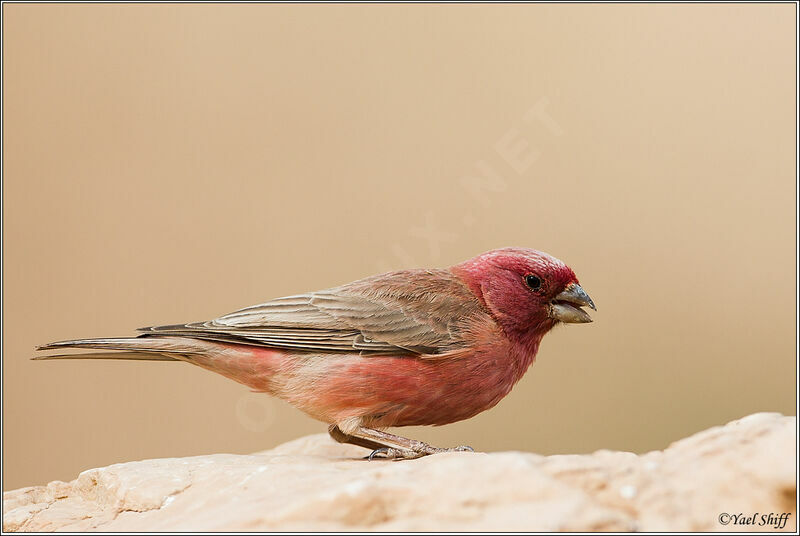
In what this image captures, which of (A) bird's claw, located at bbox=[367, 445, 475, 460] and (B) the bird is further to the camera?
(B) the bird

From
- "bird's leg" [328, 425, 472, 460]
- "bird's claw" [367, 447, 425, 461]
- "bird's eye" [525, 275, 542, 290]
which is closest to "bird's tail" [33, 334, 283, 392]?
"bird's leg" [328, 425, 472, 460]

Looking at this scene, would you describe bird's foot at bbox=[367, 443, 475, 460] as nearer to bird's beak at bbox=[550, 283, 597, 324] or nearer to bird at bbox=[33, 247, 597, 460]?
bird at bbox=[33, 247, 597, 460]

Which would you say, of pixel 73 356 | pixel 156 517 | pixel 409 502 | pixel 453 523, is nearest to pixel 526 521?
pixel 453 523

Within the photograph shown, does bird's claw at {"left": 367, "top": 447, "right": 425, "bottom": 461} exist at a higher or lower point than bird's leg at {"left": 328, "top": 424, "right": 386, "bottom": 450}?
lower

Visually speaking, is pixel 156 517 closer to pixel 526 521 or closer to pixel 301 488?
pixel 301 488

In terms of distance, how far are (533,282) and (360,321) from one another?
3.63ft

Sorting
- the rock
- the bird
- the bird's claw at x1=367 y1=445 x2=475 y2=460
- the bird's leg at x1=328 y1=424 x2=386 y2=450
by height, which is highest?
the bird

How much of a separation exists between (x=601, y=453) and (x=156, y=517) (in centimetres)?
180

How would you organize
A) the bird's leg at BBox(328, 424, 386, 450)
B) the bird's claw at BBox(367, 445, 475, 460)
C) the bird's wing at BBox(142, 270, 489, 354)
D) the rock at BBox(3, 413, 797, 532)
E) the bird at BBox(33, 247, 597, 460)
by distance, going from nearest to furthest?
the rock at BBox(3, 413, 797, 532) → the bird's claw at BBox(367, 445, 475, 460) → the bird at BBox(33, 247, 597, 460) → the bird's wing at BBox(142, 270, 489, 354) → the bird's leg at BBox(328, 424, 386, 450)

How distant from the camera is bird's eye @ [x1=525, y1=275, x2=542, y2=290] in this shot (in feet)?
16.6

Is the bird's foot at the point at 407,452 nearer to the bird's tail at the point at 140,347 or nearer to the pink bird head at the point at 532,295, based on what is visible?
the pink bird head at the point at 532,295

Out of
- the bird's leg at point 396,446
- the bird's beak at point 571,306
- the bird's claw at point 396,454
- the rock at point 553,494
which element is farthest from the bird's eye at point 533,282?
the rock at point 553,494

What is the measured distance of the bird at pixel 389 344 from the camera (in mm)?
4648

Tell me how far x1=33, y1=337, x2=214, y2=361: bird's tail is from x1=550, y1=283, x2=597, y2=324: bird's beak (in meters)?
2.15
